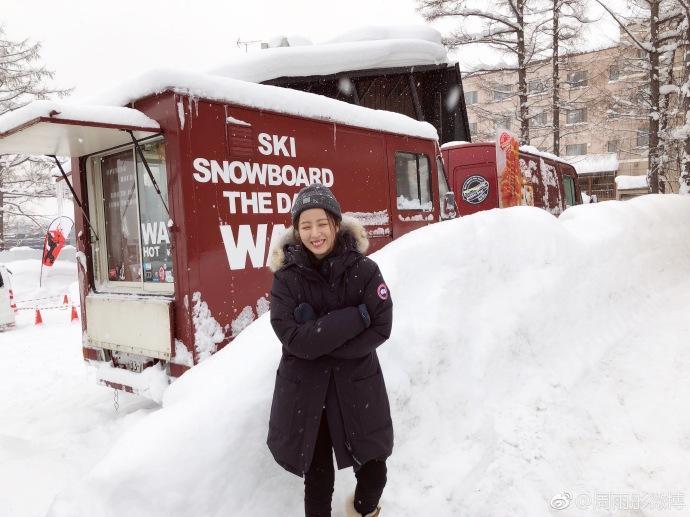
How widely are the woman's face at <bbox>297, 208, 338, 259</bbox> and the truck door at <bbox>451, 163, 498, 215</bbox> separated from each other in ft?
29.4

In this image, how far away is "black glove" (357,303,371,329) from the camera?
2.22 m

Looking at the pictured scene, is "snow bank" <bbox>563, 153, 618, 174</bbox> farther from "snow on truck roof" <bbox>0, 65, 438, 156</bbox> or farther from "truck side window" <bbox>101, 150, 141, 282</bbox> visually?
"truck side window" <bbox>101, 150, 141, 282</bbox>

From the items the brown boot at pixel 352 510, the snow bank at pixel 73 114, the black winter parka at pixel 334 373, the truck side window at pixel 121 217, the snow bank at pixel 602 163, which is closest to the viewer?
the black winter parka at pixel 334 373

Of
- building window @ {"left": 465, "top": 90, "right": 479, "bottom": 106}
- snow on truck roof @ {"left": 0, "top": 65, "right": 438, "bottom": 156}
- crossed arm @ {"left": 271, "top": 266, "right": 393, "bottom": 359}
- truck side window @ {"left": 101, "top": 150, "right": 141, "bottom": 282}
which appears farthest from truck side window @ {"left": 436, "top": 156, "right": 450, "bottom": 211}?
building window @ {"left": 465, "top": 90, "right": 479, "bottom": 106}

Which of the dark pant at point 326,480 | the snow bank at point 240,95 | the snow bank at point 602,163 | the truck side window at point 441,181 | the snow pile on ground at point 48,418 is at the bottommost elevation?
the snow pile on ground at point 48,418

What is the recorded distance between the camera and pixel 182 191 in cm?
395

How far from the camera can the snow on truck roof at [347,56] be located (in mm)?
11039

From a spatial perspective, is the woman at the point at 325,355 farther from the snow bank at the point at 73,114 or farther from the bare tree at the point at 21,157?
the bare tree at the point at 21,157

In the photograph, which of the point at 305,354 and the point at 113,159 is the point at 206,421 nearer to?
the point at 305,354

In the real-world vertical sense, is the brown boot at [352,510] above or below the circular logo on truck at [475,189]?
below

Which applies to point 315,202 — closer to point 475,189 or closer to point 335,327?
point 335,327

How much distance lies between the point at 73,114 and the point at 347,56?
939 centimetres

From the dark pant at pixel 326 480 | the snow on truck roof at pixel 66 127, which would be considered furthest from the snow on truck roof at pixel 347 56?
the dark pant at pixel 326 480

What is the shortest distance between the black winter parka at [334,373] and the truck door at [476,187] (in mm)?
9032
